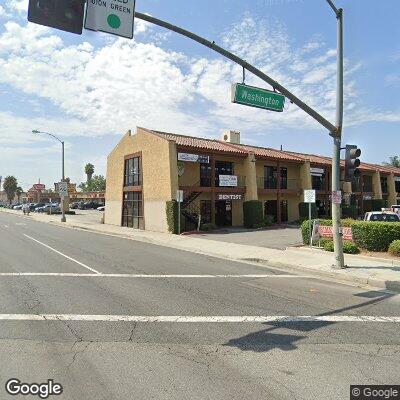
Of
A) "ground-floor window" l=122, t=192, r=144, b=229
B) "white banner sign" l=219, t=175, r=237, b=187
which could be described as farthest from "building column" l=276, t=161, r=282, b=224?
"ground-floor window" l=122, t=192, r=144, b=229

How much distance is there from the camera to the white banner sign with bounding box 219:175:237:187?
3183cm

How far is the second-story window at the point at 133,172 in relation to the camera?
3331 cm

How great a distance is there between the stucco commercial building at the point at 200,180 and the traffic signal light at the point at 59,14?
825 inches

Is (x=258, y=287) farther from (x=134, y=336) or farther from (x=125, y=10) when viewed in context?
(x=125, y=10)

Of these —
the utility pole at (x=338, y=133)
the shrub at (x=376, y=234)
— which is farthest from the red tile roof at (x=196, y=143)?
the utility pole at (x=338, y=133)

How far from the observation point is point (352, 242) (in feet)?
54.0

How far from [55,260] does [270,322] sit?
981 cm


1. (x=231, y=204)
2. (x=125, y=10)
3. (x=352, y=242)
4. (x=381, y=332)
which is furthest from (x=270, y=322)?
(x=231, y=204)

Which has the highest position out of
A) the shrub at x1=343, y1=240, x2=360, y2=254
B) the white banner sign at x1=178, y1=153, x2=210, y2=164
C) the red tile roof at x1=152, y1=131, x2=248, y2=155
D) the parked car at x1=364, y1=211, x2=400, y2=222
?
the red tile roof at x1=152, y1=131, x2=248, y2=155

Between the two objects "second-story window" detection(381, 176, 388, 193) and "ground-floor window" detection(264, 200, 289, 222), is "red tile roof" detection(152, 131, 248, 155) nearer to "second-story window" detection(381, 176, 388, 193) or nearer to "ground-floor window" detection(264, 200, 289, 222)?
"ground-floor window" detection(264, 200, 289, 222)

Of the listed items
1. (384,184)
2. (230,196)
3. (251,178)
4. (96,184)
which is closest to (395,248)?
(230,196)

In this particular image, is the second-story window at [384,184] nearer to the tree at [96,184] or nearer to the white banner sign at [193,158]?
the white banner sign at [193,158]

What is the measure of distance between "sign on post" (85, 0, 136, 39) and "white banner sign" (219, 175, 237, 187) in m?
24.3

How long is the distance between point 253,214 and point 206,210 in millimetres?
3772
